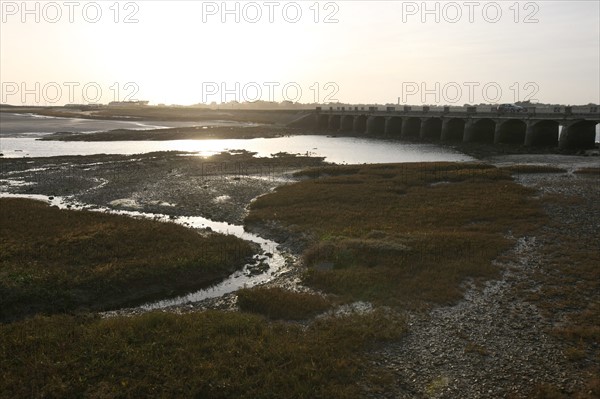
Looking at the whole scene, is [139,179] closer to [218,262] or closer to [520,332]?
[218,262]

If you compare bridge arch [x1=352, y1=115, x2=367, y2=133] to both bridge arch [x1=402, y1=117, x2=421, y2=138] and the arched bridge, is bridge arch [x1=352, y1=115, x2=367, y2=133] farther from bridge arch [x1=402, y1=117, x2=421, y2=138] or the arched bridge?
bridge arch [x1=402, y1=117, x2=421, y2=138]

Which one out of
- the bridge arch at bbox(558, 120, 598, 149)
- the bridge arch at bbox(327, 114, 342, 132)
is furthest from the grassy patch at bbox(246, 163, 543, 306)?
the bridge arch at bbox(327, 114, 342, 132)

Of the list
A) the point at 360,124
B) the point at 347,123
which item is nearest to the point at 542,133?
the point at 360,124

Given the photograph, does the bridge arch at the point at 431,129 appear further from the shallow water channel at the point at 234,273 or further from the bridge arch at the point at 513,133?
the shallow water channel at the point at 234,273

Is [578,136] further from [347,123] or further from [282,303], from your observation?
[347,123]

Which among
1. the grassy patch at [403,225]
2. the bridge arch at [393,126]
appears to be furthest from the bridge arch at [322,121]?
the grassy patch at [403,225]
